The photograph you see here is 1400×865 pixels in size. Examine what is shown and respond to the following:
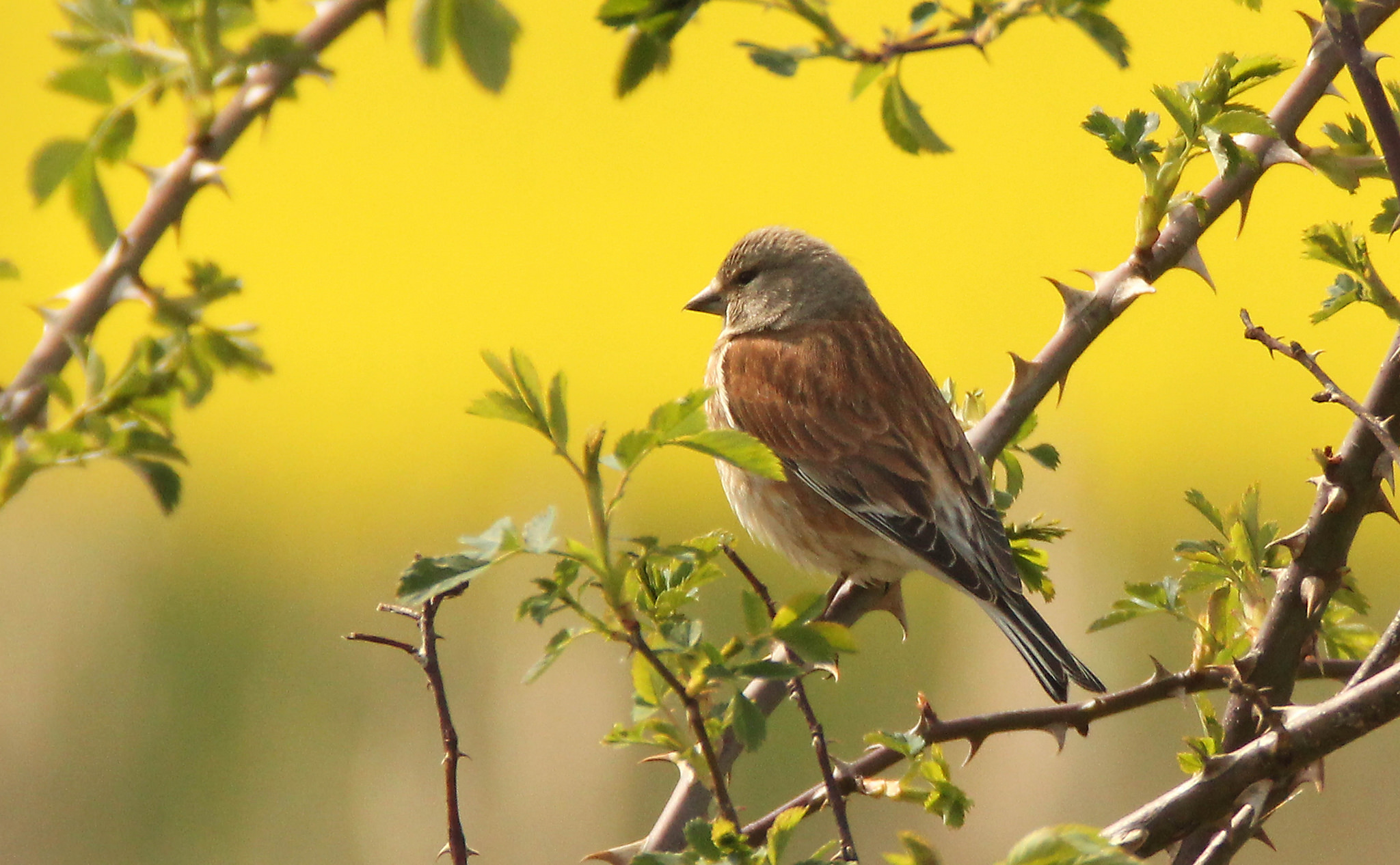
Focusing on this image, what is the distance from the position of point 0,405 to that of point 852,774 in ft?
2.37

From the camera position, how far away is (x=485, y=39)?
80cm

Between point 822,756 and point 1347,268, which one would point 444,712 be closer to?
point 822,756

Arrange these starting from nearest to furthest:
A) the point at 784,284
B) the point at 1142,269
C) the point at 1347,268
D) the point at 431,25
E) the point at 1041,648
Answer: the point at 431,25, the point at 1347,268, the point at 1142,269, the point at 1041,648, the point at 784,284

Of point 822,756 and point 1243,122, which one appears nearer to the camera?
point 822,756

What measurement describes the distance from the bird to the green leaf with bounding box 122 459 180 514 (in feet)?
4.92

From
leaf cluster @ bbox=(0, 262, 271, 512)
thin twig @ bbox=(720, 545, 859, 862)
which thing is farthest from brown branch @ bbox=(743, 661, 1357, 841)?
leaf cluster @ bbox=(0, 262, 271, 512)

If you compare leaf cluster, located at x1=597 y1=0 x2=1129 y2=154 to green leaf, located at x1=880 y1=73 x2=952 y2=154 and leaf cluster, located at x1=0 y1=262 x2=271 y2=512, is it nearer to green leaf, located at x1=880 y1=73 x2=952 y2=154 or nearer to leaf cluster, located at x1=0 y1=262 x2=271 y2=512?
green leaf, located at x1=880 y1=73 x2=952 y2=154

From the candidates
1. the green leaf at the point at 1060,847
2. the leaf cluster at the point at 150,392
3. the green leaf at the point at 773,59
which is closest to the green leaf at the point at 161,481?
the leaf cluster at the point at 150,392

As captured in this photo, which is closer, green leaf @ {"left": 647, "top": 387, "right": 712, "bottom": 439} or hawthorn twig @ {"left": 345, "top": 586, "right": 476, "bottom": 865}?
green leaf @ {"left": 647, "top": 387, "right": 712, "bottom": 439}

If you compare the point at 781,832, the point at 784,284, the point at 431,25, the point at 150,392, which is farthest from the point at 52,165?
the point at 784,284

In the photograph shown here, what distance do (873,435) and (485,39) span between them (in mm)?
2061

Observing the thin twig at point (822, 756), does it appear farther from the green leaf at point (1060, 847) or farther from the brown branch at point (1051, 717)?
the green leaf at point (1060, 847)

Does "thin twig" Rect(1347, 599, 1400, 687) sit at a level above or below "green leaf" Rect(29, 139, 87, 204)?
below

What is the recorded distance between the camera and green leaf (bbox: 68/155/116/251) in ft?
3.21
